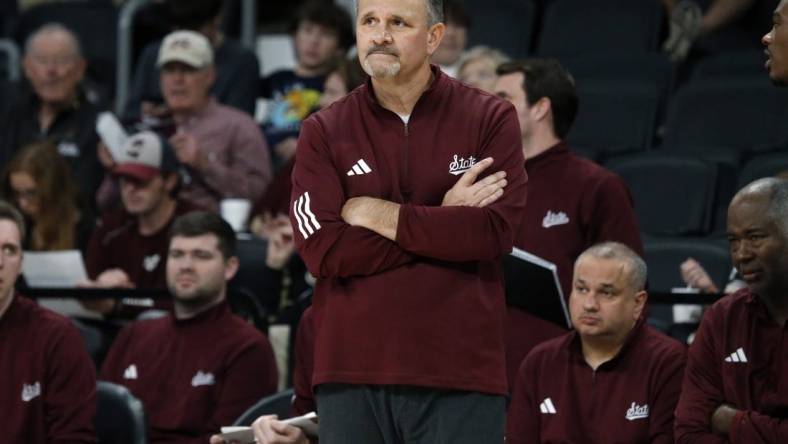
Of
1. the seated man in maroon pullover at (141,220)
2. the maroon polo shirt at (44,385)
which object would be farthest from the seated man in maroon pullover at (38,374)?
the seated man in maroon pullover at (141,220)

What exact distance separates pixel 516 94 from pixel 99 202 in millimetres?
3206

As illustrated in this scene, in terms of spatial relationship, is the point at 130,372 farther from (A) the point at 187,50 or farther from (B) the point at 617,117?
(B) the point at 617,117

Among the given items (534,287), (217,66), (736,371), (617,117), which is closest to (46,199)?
(217,66)

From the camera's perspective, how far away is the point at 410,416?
3.42 meters

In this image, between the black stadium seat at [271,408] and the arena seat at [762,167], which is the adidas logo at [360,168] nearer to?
the black stadium seat at [271,408]

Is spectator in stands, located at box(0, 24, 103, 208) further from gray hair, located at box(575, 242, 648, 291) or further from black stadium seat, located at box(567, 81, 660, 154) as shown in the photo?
gray hair, located at box(575, 242, 648, 291)

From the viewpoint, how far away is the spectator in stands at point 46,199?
24.4 ft

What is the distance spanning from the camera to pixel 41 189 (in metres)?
7.54

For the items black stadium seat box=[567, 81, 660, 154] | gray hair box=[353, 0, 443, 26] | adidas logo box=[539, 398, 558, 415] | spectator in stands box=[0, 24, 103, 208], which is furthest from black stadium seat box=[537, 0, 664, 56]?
gray hair box=[353, 0, 443, 26]

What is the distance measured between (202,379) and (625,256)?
1814mm

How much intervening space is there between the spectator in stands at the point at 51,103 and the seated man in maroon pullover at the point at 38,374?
9.98 ft

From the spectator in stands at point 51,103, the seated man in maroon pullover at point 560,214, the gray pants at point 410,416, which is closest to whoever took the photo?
the gray pants at point 410,416

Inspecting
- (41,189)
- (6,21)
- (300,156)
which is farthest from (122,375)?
(6,21)

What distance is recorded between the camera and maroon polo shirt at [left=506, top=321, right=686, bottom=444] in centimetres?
492
